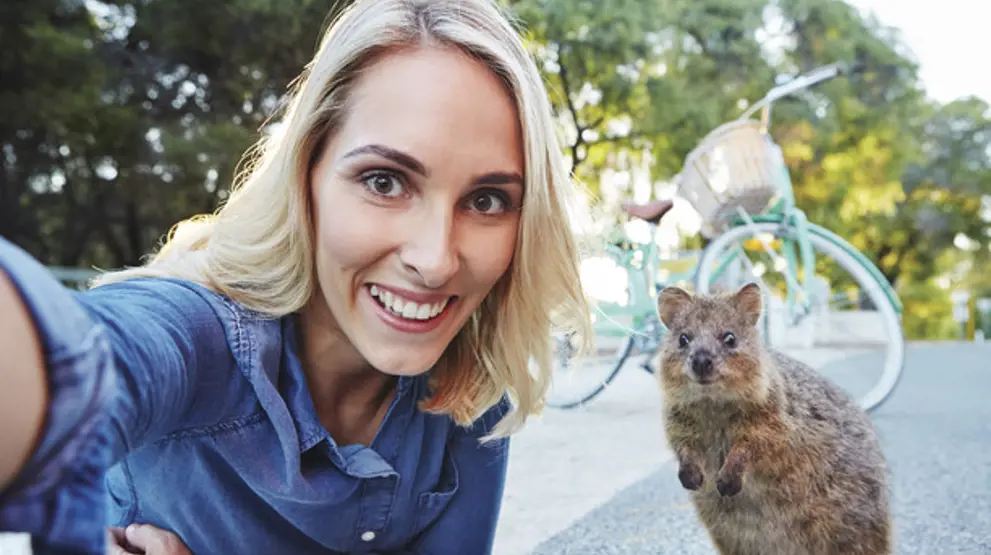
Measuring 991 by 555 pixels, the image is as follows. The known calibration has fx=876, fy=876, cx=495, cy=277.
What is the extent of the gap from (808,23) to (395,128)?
485 inches

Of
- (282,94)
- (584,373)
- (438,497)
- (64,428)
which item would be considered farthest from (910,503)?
(282,94)

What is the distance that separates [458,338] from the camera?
1490 mm

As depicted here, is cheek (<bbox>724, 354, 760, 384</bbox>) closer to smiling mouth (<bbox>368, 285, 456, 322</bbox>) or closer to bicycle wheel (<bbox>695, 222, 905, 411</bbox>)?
smiling mouth (<bbox>368, 285, 456, 322</bbox>)

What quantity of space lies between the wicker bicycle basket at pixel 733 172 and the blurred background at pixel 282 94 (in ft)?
9.90

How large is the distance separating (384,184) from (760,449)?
84 centimetres

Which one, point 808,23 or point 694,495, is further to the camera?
point 808,23

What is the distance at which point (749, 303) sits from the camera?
1.72 metres

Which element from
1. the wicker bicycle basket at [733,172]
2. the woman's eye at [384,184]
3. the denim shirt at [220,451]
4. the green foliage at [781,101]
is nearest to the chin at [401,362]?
the denim shirt at [220,451]

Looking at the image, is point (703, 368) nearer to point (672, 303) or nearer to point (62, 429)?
point (672, 303)

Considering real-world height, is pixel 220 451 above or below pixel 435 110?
below

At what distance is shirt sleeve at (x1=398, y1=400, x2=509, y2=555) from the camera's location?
4.85 ft

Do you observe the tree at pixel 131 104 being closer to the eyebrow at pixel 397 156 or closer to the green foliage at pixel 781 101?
the green foliage at pixel 781 101

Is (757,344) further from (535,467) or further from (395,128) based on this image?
(535,467)

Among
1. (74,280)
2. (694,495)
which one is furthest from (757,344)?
(74,280)
